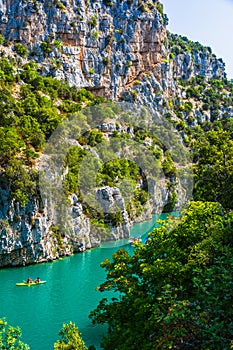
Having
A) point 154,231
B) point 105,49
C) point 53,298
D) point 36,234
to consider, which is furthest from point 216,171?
point 105,49

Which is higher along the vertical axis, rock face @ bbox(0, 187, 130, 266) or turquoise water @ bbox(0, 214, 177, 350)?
rock face @ bbox(0, 187, 130, 266)

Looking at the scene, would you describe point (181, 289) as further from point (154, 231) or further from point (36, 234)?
point (36, 234)

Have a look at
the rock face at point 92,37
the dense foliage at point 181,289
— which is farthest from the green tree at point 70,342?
the rock face at point 92,37

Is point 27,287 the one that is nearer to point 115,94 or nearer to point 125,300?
point 125,300

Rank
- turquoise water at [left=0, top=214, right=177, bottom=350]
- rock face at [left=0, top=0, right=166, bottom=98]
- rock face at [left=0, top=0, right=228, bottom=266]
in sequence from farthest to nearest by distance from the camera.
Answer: rock face at [left=0, top=0, right=166, bottom=98] → rock face at [left=0, top=0, right=228, bottom=266] → turquoise water at [left=0, top=214, right=177, bottom=350]

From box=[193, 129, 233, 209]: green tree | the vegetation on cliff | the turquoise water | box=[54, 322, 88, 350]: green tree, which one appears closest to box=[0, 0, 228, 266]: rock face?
the vegetation on cliff

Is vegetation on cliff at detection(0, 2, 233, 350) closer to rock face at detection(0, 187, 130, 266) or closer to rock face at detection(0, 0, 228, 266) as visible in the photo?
rock face at detection(0, 187, 130, 266)
